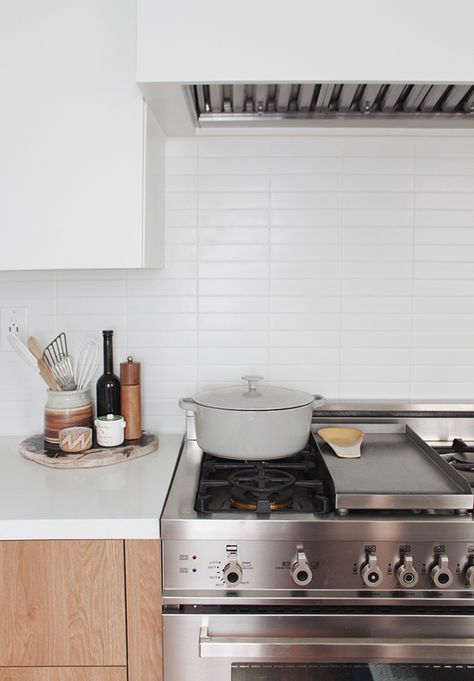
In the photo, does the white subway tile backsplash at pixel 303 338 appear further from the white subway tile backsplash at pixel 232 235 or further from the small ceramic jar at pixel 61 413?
the small ceramic jar at pixel 61 413

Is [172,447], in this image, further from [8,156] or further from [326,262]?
[8,156]

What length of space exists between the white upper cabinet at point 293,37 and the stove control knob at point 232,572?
102cm

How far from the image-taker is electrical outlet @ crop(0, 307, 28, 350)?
5.84 feet

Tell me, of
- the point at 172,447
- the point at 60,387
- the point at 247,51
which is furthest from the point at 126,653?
the point at 247,51

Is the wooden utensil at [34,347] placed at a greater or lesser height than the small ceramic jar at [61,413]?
greater

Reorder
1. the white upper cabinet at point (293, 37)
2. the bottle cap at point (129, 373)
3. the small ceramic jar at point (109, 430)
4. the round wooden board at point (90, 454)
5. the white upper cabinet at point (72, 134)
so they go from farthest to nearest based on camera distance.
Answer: the bottle cap at point (129, 373) < the small ceramic jar at point (109, 430) < the round wooden board at point (90, 454) < the white upper cabinet at point (72, 134) < the white upper cabinet at point (293, 37)

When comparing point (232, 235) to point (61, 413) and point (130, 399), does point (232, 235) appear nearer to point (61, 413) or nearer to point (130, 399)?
point (130, 399)

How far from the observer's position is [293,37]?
127 cm

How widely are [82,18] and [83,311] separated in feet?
2.59

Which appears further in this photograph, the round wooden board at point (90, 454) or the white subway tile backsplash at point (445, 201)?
the white subway tile backsplash at point (445, 201)

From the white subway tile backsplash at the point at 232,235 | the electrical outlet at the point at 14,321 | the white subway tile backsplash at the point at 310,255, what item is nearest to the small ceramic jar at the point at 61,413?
the electrical outlet at the point at 14,321

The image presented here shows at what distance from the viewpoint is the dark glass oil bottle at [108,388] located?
1688 mm

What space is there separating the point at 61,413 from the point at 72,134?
0.73 m

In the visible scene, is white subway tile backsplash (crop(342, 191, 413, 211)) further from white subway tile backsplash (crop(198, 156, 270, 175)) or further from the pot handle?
the pot handle
